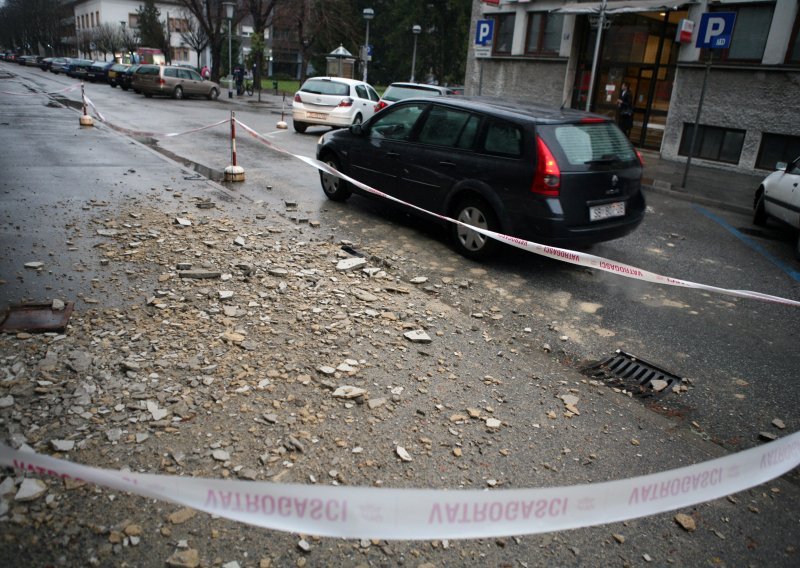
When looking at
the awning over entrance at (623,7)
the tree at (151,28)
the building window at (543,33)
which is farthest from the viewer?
the tree at (151,28)

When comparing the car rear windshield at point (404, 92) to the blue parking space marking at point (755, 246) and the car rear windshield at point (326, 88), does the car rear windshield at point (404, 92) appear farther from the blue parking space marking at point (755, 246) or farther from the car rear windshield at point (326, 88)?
the blue parking space marking at point (755, 246)

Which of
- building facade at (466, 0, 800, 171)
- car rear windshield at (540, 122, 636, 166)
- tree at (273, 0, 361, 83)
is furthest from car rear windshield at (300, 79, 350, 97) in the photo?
tree at (273, 0, 361, 83)

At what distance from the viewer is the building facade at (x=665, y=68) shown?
15508 millimetres

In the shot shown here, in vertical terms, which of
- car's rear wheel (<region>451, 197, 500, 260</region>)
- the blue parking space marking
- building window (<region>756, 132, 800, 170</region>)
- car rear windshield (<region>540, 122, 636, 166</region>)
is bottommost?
the blue parking space marking

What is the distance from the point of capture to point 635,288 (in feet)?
20.7

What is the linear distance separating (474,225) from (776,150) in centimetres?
1325

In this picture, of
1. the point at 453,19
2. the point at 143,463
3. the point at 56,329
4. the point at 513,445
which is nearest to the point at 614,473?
the point at 513,445

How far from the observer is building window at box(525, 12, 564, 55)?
21297mm

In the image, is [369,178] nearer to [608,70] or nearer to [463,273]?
[463,273]

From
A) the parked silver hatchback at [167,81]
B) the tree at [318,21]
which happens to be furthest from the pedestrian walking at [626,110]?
the tree at [318,21]

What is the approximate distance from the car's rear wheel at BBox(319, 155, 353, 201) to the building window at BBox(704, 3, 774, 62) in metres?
13.2

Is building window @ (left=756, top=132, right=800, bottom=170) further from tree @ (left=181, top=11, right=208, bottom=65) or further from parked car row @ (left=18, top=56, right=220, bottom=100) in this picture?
tree @ (left=181, top=11, right=208, bottom=65)

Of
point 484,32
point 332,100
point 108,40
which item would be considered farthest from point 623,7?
point 108,40

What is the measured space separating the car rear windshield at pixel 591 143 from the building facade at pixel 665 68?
10211mm
